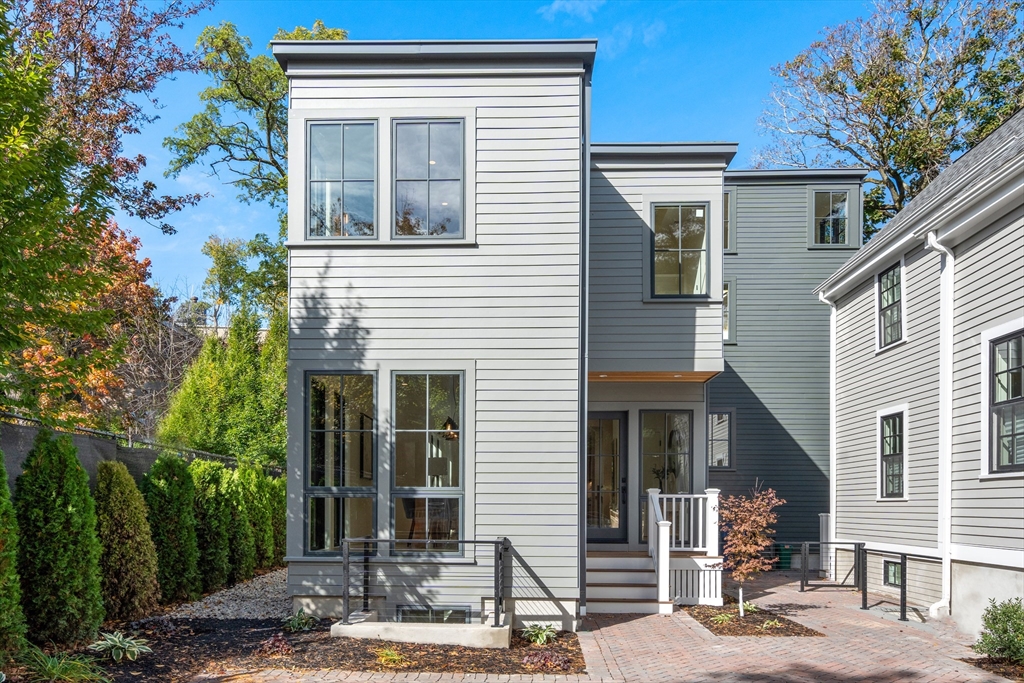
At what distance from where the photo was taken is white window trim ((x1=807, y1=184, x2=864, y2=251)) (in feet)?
53.2

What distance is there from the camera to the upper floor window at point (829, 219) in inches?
643

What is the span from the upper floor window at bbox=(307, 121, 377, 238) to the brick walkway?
4753 millimetres

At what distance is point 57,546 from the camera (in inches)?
288

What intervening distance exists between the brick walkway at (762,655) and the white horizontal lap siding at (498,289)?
1.73 meters

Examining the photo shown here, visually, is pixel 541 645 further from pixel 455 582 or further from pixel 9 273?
pixel 9 273

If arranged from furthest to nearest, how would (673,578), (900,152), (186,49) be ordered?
(900,152), (186,49), (673,578)

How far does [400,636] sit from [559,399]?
118 inches

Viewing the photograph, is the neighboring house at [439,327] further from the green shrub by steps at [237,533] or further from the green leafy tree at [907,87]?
the green leafy tree at [907,87]

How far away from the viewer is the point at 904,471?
11.2 metres

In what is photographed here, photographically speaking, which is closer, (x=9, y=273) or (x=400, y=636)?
(x=9, y=273)

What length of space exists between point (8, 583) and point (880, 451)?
37.7ft

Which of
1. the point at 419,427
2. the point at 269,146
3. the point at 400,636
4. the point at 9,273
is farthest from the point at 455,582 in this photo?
the point at 269,146

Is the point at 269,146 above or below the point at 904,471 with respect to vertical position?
above

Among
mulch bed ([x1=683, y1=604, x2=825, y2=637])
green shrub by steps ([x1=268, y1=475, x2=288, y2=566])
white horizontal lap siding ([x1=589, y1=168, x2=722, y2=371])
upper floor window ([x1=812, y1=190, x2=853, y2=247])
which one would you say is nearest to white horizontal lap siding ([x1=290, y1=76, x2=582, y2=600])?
white horizontal lap siding ([x1=589, y1=168, x2=722, y2=371])
